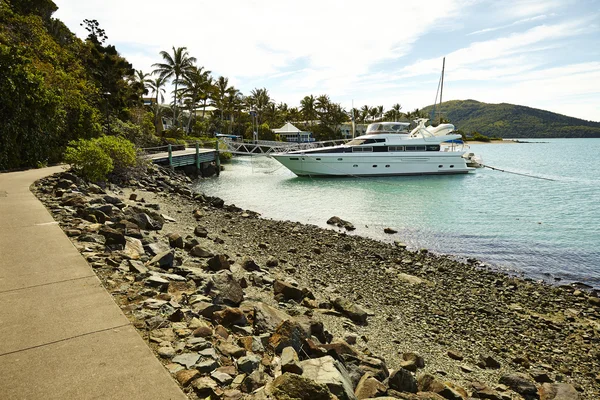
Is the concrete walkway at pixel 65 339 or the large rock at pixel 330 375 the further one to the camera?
the large rock at pixel 330 375

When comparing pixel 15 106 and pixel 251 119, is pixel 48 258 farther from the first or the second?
pixel 251 119

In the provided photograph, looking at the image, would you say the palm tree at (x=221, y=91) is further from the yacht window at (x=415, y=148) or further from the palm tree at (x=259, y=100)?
the yacht window at (x=415, y=148)

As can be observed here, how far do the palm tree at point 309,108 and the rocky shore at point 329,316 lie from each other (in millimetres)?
68914

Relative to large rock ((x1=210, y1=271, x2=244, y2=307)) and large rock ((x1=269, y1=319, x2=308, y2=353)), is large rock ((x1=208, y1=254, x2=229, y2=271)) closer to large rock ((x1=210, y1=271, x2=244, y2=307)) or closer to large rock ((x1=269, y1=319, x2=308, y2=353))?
large rock ((x1=210, y1=271, x2=244, y2=307))

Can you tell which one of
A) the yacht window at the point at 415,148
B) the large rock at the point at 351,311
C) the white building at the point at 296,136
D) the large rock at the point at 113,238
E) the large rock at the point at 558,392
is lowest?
the large rock at the point at 558,392

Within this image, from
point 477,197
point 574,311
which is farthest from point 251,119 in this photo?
point 574,311

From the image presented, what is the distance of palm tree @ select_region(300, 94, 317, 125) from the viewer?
7694 cm

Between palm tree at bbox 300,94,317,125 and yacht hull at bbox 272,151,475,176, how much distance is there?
47492 mm

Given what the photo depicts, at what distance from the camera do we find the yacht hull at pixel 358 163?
3130 centimetres

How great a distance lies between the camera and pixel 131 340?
3.21m

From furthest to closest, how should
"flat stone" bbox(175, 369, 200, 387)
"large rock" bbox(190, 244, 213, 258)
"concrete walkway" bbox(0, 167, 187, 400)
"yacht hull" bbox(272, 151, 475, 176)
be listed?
1. "yacht hull" bbox(272, 151, 475, 176)
2. "large rock" bbox(190, 244, 213, 258)
3. "flat stone" bbox(175, 369, 200, 387)
4. "concrete walkway" bbox(0, 167, 187, 400)

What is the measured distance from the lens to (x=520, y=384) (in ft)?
15.5

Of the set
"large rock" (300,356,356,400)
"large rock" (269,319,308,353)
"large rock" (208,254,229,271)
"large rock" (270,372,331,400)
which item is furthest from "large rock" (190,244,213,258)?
"large rock" (270,372,331,400)

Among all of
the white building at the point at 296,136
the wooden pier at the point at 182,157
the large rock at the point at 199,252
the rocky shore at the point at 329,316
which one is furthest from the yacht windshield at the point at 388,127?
the white building at the point at 296,136
